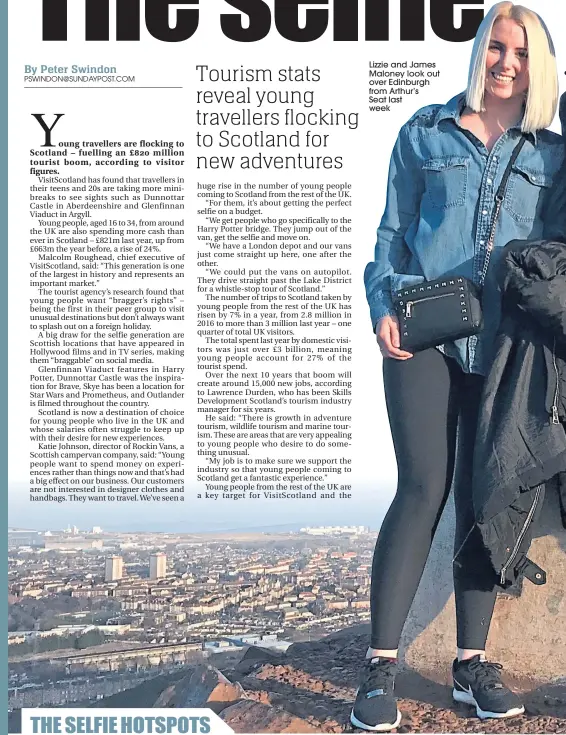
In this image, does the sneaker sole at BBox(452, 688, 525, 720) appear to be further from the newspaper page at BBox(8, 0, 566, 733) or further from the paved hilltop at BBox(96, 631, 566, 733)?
the newspaper page at BBox(8, 0, 566, 733)

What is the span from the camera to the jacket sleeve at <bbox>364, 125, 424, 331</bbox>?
2.68 metres

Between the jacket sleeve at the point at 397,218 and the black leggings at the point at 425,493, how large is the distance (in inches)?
9.3

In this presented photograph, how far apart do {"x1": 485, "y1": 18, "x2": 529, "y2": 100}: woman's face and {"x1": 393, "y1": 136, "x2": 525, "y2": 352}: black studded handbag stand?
57 cm

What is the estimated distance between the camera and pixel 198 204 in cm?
311

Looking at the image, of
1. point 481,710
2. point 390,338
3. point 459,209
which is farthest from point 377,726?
point 459,209

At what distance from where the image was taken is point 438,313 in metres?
2.52

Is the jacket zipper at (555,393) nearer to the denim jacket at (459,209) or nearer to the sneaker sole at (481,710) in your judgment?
the denim jacket at (459,209)

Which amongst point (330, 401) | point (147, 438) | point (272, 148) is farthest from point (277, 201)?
point (147, 438)

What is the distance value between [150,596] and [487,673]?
1111mm

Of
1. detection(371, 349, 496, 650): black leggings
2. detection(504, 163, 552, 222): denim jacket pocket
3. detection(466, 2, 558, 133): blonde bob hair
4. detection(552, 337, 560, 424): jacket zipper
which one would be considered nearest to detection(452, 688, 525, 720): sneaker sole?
detection(371, 349, 496, 650): black leggings

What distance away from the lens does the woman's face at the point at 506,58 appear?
2.67 metres

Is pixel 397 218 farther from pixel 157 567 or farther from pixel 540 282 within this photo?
pixel 157 567

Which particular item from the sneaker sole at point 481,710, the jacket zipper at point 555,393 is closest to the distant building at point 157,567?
the sneaker sole at point 481,710

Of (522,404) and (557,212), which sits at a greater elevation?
(557,212)
